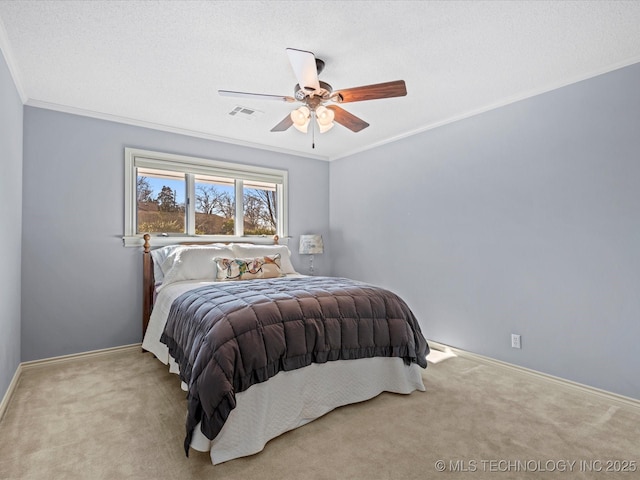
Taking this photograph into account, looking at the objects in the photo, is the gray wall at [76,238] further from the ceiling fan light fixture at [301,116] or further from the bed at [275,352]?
the ceiling fan light fixture at [301,116]

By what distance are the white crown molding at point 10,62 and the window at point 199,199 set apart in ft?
2.97

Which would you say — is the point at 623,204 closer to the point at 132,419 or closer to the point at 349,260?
the point at 349,260

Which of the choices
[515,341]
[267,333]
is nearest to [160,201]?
[267,333]

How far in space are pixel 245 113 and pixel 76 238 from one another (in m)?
2.02

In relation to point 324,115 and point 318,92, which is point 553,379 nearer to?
point 324,115

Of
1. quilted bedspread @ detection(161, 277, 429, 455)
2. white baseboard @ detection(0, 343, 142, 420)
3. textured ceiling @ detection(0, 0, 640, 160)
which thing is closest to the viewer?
quilted bedspread @ detection(161, 277, 429, 455)

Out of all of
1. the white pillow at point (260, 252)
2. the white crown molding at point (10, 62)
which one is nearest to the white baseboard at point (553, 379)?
the white pillow at point (260, 252)

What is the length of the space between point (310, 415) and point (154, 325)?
174 cm

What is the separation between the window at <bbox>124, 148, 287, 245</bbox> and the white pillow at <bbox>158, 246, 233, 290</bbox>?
53cm

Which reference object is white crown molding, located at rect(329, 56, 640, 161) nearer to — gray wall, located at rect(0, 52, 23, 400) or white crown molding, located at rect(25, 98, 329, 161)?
white crown molding, located at rect(25, 98, 329, 161)

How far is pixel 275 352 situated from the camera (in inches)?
77.5

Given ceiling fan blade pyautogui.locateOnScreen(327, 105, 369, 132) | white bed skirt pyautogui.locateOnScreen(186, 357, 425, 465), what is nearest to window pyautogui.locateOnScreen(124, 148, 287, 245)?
ceiling fan blade pyautogui.locateOnScreen(327, 105, 369, 132)

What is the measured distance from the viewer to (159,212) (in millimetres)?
3793

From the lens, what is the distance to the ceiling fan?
2052 mm
